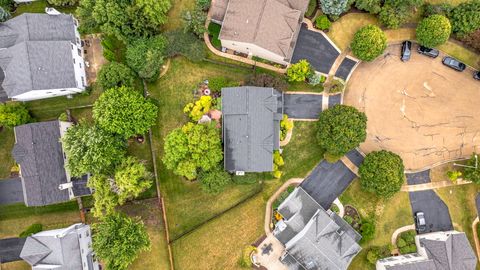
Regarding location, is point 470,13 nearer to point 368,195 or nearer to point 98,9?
point 368,195

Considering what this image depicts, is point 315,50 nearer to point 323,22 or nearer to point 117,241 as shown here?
point 323,22

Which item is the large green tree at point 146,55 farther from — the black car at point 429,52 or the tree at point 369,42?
the black car at point 429,52

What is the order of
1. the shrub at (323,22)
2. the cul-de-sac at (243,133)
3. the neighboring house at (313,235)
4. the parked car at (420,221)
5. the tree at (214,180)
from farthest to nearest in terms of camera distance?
1. the shrub at (323,22)
2. the parked car at (420,221)
3. the tree at (214,180)
4. the cul-de-sac at (243,133)
5. the neighboring house at (313,235)

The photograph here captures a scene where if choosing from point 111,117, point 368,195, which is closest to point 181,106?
point 111,117

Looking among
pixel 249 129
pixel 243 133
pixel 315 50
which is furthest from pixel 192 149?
pixel 315 50

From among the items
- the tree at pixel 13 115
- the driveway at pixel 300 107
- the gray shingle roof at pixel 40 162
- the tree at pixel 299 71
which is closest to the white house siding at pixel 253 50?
the tree at pixel 299 71

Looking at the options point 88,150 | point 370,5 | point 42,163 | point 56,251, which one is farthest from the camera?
point 370,5

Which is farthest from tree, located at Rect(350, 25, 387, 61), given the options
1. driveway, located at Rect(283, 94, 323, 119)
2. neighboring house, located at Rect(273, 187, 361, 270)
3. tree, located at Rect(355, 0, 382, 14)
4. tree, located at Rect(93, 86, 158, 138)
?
tree, located at Rect(93, 86, 158, 138)
